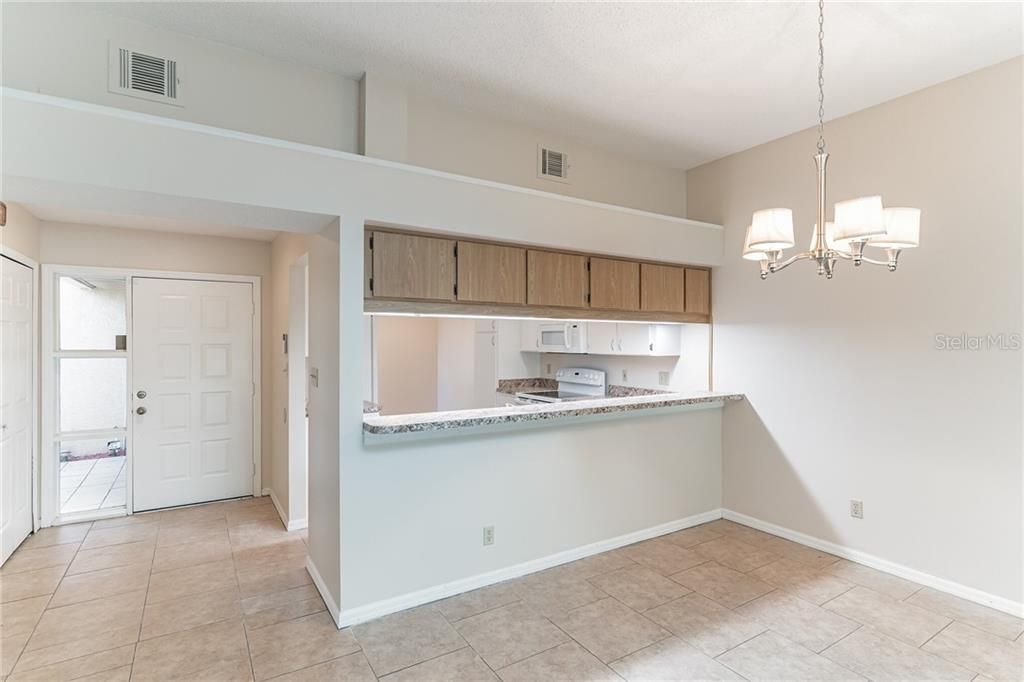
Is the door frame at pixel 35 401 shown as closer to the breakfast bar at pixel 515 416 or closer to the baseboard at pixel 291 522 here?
the baseboard at pixel 291 522

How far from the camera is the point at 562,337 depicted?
557cm

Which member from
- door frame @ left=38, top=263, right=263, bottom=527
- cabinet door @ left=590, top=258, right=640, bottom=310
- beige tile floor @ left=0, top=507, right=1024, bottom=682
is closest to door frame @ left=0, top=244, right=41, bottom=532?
door frame @ left=38, top=263, right=263, bottom=527

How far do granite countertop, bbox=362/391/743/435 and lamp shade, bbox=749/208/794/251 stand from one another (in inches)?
67.2

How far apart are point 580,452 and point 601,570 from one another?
778mm

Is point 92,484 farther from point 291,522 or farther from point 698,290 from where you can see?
point 698,290

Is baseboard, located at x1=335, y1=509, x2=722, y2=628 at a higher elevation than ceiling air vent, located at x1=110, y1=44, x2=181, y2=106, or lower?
lower

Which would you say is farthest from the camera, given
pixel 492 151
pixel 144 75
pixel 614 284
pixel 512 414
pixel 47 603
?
pixel 614 284

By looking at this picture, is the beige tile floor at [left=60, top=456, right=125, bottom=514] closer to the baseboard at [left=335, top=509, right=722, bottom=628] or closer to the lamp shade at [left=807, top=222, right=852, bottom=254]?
the baseboard at [left=335, top=509, right=722, bottom=628]

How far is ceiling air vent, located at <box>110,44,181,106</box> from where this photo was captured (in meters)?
2.62

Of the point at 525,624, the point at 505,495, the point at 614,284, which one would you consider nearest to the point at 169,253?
the point at 505,495

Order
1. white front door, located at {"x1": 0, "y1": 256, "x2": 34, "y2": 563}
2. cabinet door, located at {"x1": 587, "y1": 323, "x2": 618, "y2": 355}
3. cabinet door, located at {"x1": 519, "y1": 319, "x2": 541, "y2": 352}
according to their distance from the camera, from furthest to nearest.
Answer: cabinet door, located at {"x1": 519, "y1": 319, "x2": 541, "y2": 352} < cabinet door, located at {"x1": 587, "y1": 323, "x2": 618, "y2": 355} < white front door, located at {"x1": 0, "y1": 256, "x2": 34, "y2": 563}

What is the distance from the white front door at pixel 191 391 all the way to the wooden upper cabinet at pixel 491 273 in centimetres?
300

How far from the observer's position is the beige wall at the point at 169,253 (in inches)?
173

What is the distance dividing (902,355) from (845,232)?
1967 millimetres
